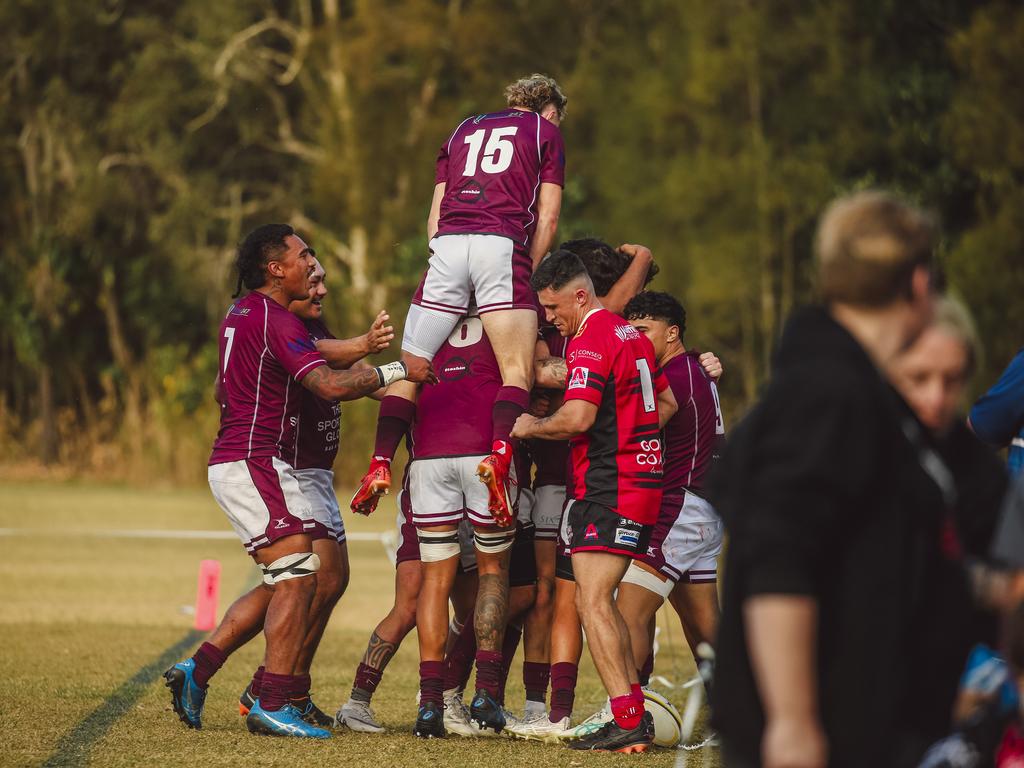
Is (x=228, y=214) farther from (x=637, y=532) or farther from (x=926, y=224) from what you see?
(x=926, y=224)

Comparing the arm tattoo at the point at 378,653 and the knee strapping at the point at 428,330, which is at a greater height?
Answer: the knee strapping at the point at 428,330

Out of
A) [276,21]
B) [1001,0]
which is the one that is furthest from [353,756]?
[276,21]

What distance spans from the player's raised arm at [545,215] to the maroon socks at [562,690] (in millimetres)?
1937

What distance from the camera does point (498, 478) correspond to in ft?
21.6

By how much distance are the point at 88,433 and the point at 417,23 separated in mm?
10592

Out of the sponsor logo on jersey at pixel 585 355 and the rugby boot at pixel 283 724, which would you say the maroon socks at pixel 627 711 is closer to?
the rugby boot at pixel 283 724

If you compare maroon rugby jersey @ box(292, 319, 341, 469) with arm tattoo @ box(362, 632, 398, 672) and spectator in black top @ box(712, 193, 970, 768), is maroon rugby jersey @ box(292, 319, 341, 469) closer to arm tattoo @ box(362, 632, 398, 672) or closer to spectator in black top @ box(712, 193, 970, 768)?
arm tattoo @ box(362, 632, 398, 672)

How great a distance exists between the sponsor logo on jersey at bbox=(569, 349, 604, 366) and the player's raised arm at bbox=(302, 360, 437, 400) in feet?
2.65

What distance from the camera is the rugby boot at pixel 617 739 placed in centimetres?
638

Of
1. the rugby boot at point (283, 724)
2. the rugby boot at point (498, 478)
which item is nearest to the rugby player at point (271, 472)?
the rugby boot at point (283, 724)

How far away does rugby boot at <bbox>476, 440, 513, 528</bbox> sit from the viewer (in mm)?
6570

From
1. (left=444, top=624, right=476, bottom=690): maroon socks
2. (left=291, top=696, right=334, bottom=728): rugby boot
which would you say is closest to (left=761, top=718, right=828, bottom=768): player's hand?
(left=291, top=696, right=334, bottom=728): rugby boot

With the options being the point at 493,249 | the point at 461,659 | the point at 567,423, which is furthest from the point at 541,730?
the point at 493,249

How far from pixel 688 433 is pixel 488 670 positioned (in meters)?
1.57
